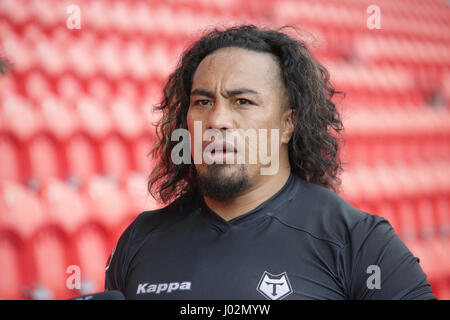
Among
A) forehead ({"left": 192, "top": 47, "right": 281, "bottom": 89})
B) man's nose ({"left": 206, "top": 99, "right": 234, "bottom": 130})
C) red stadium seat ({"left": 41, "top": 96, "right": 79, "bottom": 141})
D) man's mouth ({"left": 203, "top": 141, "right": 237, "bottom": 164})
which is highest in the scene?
red stadium seat ({"left": 41, "top": 96, "right": 79, "bottom": 141})

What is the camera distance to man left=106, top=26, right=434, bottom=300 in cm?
55

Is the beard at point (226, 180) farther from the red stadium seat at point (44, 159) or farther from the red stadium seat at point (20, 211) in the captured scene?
the red stadium seat at point (44, 159)

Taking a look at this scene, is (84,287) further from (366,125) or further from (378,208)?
(366,125)

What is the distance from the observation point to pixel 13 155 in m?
1.56

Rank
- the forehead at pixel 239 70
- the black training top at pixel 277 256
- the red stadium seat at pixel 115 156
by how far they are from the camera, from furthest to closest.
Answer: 1. the red stadium seat at pixel 115 156
2. the forehead at pixel 239 70
3. the black training top at pixel 277 256

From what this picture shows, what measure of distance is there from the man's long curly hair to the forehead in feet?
0.06

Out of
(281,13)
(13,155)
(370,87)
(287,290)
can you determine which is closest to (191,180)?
(287,290)

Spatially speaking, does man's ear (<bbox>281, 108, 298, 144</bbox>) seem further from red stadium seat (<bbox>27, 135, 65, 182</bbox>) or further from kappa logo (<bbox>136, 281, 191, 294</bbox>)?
red stadium seat (<bbox>27, 135, 65, 182</bbox>)

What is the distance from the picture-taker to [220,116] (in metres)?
0.63

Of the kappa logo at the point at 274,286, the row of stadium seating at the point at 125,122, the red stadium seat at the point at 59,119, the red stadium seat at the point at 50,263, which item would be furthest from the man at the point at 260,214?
the red stadium seat at the point at 59,119

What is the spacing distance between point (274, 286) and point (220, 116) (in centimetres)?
23

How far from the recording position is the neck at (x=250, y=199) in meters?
0.66

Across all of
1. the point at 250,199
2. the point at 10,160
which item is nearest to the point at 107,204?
the point at 10,160

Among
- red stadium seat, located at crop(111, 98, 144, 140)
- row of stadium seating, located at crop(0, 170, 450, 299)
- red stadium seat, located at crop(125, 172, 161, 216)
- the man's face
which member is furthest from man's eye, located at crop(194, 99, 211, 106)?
red stadium seat, located at crop(111, 98, 144, 140)
